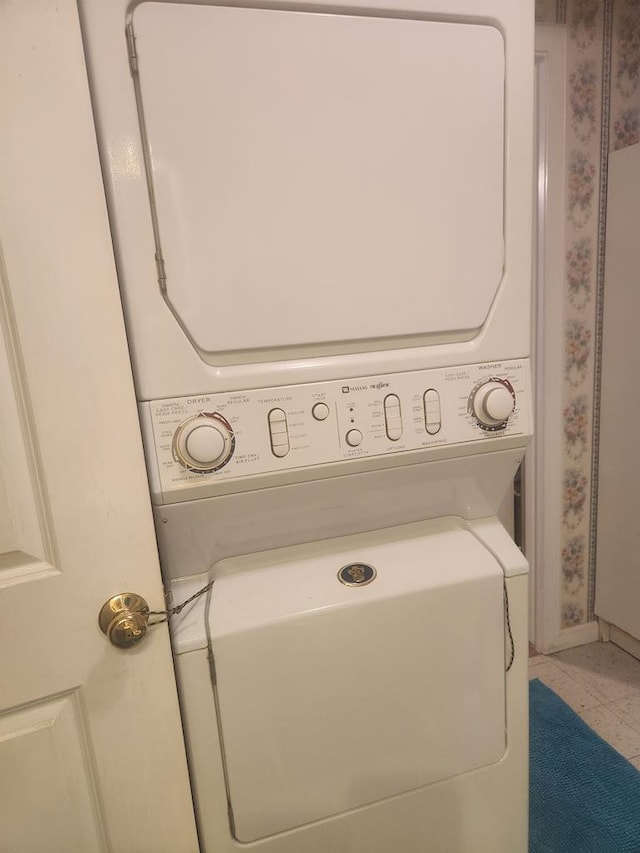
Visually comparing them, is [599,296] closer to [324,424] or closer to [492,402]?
[492,402]

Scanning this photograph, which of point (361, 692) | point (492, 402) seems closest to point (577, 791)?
point (361, 692)

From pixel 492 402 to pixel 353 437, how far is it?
23cm

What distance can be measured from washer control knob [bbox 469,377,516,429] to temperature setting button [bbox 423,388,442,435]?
6 cm

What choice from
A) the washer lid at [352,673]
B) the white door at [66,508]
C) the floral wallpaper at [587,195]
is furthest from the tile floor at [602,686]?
the white door at [66,508]

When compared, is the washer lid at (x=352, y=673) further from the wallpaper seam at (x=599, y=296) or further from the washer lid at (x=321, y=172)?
the wallpaper seam at (x=599, y=296)

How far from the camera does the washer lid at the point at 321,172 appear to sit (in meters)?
0.69

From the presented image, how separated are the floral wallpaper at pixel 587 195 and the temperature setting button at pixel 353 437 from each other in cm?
134

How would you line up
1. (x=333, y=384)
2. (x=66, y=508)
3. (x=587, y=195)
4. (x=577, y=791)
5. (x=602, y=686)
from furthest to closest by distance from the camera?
(x=602, y=686), (x=587, y=195), (x=577, y=791), (x=333, y=384), (x=66, y=508)

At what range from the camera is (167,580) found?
0.87 meters

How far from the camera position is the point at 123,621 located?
724 millimetres

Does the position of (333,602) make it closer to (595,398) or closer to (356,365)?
(356,365)

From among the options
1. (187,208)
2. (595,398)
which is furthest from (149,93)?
(595,398)

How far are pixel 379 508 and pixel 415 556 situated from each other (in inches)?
4.0

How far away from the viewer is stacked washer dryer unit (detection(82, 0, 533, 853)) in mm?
697
